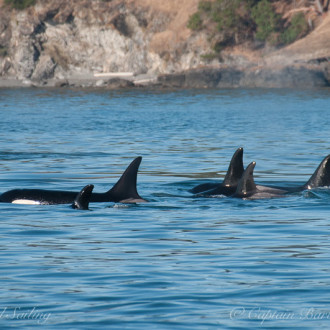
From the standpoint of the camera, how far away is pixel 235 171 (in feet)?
51.5

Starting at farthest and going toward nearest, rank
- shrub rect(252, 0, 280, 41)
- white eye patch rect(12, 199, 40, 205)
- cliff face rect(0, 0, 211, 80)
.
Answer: cliff face rect(0, 0, 211, 80) → shrub rect(252, 0, 280, 41) → white eye patch rect(12, 199, 40, 205)

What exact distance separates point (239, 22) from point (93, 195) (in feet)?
290

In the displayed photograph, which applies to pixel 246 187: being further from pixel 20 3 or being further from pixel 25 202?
pixel 20 3

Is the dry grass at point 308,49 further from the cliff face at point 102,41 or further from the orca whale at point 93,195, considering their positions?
the orca whale at point 93,195

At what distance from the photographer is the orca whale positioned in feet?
45.3

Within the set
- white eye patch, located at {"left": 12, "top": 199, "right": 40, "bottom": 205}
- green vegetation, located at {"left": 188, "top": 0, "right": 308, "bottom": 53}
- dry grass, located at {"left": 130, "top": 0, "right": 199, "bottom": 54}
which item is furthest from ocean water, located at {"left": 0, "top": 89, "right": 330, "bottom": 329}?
dry grass, located at {"left": 130, "top": 0, "right": 199, "bottom": 54}

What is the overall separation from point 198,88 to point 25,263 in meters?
76.2

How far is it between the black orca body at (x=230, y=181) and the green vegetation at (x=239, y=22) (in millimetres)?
81474

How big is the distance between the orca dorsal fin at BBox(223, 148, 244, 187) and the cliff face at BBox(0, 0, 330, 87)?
250 ft

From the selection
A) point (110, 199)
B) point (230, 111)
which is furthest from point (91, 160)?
point (230, 111)

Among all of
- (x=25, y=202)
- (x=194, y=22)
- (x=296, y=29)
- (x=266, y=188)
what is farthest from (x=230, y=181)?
(x=194, y=22)

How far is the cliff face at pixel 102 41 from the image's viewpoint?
3932 inches

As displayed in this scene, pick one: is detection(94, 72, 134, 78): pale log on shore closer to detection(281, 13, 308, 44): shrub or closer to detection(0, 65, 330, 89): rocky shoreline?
detection(0, 65, 330, 89): rocky shoreline

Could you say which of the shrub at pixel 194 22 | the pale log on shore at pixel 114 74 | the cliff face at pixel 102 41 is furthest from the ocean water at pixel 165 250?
the pale log on shore at pixel 114 74
